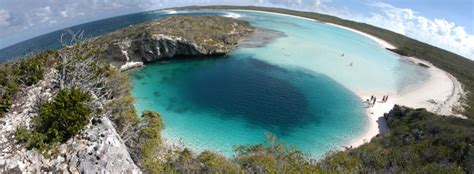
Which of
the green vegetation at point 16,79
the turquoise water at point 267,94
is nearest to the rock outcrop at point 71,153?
the green vegetation at point 16,79

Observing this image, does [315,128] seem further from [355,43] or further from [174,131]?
[355,43]

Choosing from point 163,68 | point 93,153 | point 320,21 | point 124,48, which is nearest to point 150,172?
point 93,153

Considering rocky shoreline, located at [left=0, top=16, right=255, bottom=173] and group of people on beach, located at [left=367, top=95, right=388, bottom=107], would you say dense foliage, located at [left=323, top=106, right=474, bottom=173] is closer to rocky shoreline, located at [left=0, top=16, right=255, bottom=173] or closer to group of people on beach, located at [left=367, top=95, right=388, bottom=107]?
rocky shoreline, located at [left=0, top=16, right=255, bottom=173]

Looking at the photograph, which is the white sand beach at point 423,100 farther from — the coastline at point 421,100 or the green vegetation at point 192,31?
the green vegetation at point 192,31

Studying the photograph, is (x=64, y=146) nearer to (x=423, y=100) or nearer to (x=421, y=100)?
(x=421, y=100)

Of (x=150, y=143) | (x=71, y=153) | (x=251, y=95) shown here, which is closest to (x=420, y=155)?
(x=150, y=143)
